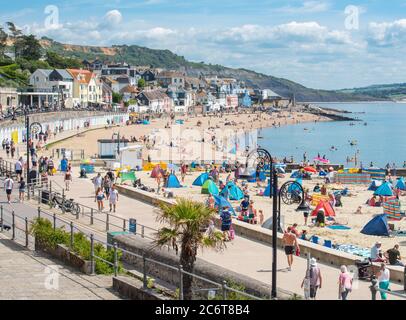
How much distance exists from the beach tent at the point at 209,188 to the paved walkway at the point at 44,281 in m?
16.5

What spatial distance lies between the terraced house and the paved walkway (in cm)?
9971

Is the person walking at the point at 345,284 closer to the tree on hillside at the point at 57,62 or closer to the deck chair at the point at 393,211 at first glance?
the deck chair at the point at 393,211

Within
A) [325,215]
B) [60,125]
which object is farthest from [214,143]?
[325,215]

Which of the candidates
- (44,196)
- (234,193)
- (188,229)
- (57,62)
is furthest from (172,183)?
(57,62)

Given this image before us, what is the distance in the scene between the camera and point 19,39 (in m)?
142

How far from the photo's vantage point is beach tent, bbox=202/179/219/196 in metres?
29.9

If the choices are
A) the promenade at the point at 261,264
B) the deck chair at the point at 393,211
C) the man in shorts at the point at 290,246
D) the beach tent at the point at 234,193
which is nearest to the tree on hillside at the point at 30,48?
the beach tent at the point at 234,193

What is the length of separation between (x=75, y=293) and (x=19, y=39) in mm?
139183

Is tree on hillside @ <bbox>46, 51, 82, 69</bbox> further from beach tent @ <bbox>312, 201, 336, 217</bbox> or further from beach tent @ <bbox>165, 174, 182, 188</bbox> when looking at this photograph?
beach tent @ <bbox>312, 201, 336, 217</bbox>

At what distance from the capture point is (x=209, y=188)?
1185 inches

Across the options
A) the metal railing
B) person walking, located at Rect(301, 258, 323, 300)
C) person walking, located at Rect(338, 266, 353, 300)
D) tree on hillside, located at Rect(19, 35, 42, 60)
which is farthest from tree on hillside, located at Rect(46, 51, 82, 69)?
person walking, located at Rect(338, 266, 353, 300)

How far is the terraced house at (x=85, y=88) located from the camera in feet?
370

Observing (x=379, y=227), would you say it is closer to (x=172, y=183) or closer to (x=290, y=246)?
(x=290, y=246)
